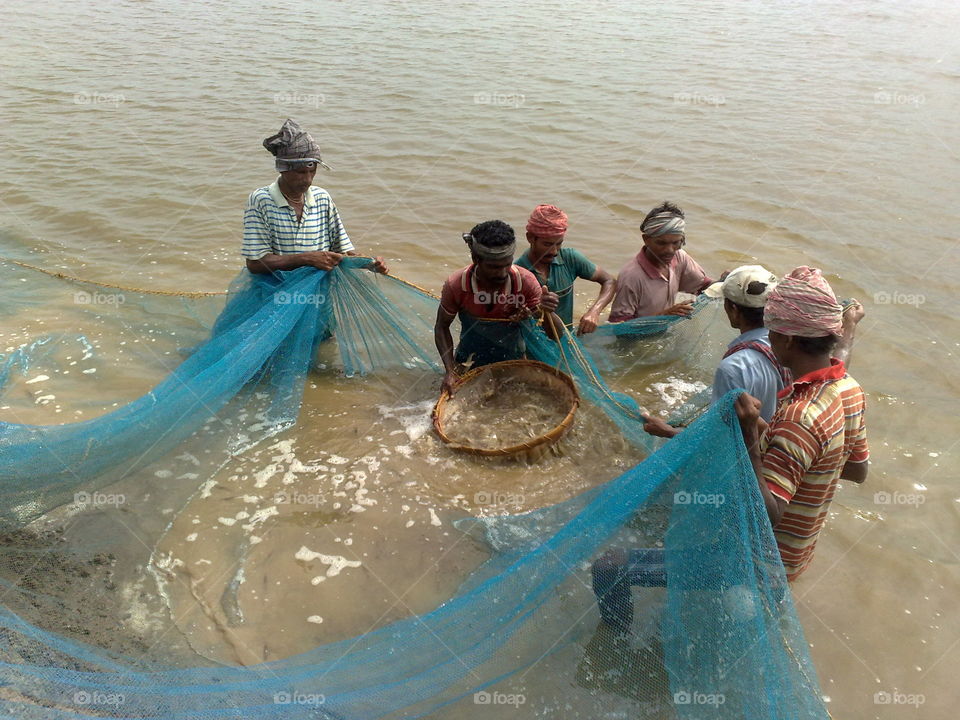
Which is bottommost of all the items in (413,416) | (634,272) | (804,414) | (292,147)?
(413,416)

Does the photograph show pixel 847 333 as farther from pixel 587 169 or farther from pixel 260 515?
pixel 587 169

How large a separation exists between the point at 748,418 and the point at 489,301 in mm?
2108

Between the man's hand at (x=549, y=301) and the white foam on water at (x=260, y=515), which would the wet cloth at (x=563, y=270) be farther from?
the white foam on water at (x=260, y=515)

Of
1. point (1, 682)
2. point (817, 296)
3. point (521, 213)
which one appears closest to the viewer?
point (817, 296)

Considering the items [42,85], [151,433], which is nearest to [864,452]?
[151,433]

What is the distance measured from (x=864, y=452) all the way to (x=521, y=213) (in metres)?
5.93

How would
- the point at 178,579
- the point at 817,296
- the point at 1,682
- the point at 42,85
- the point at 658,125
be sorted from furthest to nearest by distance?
the point at 42,85 → the point at 658,125 → the point at 178,579 → the point at 1,682 → the point at 817,296

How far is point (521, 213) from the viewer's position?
7824 mm

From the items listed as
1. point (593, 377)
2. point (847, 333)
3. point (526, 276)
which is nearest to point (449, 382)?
point (526, 276)

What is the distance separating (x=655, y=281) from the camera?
4375mm

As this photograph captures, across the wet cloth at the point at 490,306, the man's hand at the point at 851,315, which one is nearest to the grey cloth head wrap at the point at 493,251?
the wet cloth at the point at 490,306

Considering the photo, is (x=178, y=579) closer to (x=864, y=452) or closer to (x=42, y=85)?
(x=864, y=452)

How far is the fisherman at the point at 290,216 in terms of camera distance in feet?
13.0

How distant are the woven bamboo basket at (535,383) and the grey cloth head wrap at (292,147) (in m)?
1.59
